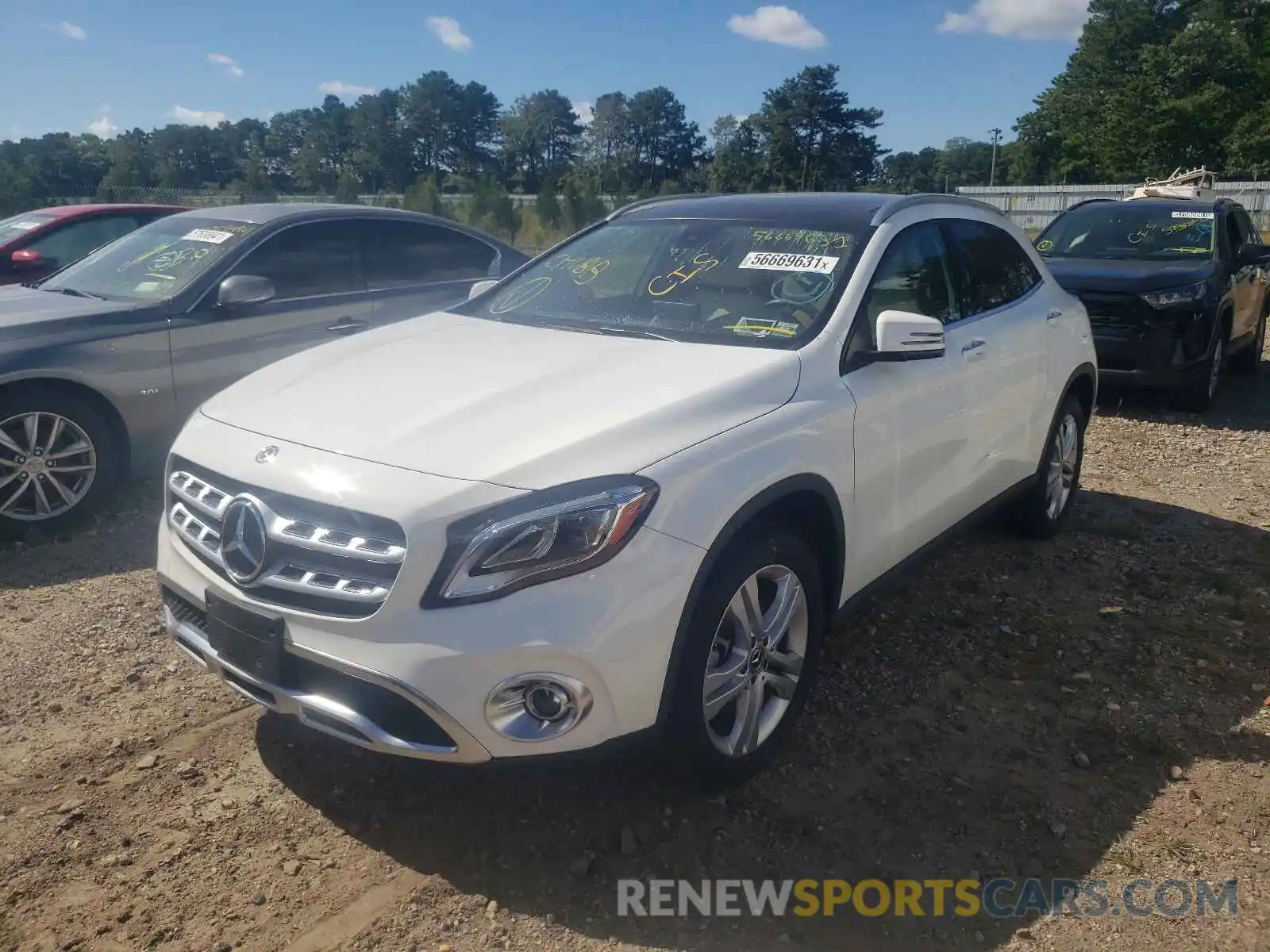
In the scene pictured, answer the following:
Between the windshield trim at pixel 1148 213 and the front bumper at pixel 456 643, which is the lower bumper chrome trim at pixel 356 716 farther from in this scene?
the windshield trim at pixel 1148 213

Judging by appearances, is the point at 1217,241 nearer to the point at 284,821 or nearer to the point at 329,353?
the point at 329,353

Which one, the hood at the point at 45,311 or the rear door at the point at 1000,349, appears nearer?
the rear door at the point at 1000,349

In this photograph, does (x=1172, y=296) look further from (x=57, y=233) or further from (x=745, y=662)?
(x=57, y=233)

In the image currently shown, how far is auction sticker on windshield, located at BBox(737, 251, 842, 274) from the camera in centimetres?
354

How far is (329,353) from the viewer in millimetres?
3600

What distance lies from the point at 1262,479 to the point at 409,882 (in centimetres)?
612

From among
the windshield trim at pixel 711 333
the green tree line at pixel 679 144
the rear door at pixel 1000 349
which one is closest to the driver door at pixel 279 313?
the windshield trim at pixel 711 333

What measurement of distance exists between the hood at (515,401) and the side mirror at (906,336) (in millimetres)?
339

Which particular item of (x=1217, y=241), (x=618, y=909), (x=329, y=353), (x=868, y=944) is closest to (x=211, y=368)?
(x=329, y=353)

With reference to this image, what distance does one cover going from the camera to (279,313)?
5934 millimetres

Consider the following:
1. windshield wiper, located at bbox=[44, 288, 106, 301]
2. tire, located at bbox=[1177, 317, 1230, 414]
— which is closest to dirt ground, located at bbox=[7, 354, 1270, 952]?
windshield wiper, located at bbox=[44, 288, 106, 301]

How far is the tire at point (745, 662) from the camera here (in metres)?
2.65

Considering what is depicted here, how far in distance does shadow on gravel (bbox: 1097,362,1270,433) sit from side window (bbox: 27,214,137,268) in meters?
8.52

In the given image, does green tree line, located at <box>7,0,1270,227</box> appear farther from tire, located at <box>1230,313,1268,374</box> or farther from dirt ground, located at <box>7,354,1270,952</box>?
dirt ground, located at <box>7,354,1270,952</box>
